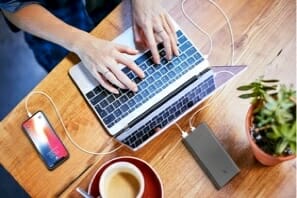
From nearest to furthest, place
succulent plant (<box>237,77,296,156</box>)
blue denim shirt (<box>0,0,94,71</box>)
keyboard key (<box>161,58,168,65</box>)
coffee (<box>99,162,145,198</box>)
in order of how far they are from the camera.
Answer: succulent plant (<box>237,77,296,156</box>) < coffee (<box>99,162,145,198</box>) < keyboard key (<box>161,58,168,65</box>) < blue denim shirt (<box>0,0,94,71</box>)

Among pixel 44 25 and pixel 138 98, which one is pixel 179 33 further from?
pixel 44 25

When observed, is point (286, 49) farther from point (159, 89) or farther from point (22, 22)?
point (22, 22)

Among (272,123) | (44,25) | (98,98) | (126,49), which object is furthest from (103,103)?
(272,123)

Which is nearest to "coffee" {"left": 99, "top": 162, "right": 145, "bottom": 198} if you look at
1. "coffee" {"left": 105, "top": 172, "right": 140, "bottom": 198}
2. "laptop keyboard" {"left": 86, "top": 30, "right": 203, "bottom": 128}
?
"coffee" {"left": 105, "top": 172, "right": 140, "bottom": 198}

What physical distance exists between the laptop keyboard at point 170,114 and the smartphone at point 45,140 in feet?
0.42

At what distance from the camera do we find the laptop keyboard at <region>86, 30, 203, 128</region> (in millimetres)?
881

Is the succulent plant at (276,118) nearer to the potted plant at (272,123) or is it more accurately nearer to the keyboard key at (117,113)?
the potted plant at (272,123)

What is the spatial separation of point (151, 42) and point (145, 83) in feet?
0.28

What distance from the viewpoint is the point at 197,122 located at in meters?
0.89

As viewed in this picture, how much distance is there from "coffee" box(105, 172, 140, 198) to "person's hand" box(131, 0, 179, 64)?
235 mm

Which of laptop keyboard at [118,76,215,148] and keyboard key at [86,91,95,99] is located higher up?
keyboard key at [86,91,95,99]

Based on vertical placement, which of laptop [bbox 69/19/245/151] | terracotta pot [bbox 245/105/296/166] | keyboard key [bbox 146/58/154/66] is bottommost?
→ terracotta pot [bbox 245/105/296/166]

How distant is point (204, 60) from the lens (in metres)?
0.90

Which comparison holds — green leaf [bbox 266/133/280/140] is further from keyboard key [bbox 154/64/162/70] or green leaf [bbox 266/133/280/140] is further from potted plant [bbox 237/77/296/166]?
keyboard key [bbox 154/64/162/70]
